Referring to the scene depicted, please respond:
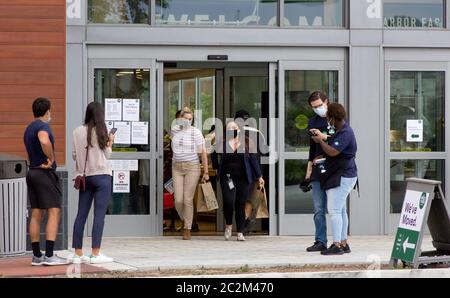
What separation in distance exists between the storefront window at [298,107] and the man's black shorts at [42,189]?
14.0ft

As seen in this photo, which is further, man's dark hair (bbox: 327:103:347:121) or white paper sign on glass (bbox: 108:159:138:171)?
white paper sign on glass (bbox: 108:159:138:171)

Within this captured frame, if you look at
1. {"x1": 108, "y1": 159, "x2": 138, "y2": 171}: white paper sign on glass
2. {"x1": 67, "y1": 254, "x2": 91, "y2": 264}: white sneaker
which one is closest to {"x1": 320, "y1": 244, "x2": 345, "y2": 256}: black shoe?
{"x1": 67, "y1": 254, "x2": 91, "y2": 264}: white sneaker

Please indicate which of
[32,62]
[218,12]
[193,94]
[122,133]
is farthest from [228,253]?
[193,94]

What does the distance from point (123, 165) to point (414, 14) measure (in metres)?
4.71

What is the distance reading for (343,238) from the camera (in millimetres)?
11422

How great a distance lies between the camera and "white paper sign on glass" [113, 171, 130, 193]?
13.5 meters

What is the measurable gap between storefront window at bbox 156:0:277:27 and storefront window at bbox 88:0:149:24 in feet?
0.84

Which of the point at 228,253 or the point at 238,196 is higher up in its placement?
the point at 238,196

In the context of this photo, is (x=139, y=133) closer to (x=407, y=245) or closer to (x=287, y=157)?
(x=287, y=157)

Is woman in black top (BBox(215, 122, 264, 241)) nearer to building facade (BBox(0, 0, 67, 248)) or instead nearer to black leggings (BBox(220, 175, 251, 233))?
black leggings (BBox(220, 175, 251, 233))

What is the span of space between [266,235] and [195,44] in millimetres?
2886

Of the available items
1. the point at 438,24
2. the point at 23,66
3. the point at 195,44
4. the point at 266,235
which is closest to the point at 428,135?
the point at 438,24

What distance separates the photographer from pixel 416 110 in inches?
550

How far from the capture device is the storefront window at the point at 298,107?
1375cm
